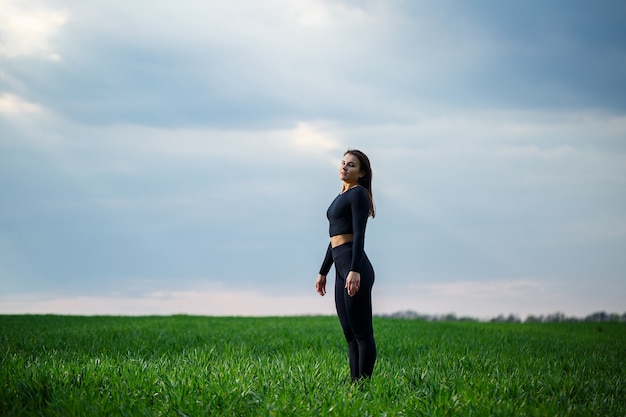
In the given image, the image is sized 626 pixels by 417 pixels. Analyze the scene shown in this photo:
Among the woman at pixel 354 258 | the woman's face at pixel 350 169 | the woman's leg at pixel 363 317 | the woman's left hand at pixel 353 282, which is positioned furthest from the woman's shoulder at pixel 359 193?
the woman's left hand at pixel 353 282

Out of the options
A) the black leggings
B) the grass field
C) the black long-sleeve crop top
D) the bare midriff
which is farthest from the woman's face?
the grass field

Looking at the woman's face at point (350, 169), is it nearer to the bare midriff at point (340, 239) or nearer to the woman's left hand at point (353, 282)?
the bare midriff at point (340, 239)

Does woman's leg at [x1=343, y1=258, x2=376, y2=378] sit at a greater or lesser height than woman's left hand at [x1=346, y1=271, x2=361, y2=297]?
lesser

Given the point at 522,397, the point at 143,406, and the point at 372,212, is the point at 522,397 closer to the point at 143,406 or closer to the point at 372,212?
the point at 372,212

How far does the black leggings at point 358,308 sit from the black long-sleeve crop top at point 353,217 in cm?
19

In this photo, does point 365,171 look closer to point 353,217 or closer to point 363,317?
point 353,217

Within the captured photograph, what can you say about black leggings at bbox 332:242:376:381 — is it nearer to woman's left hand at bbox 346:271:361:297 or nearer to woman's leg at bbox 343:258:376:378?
woman's leg at bbox 343:258:376:378

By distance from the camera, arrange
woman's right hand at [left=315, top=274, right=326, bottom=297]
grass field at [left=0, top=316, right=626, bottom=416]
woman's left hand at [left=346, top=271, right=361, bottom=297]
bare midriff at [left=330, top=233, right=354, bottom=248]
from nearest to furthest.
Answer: grass field at [left=0, top=316, right=626, bottom=416], woman's left hand at [left=346, top=271, right=361, bottom=297], bare midriff at [left=330, top=233, right=354, bottom=248], woman's right hand at [left=315, top=274, right=326, bottom=297]

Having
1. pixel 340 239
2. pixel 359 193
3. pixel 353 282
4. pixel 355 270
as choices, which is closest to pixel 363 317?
pixel 353 282

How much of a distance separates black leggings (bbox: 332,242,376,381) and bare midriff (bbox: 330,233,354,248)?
0.13 ft

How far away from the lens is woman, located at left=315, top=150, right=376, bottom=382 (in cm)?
712

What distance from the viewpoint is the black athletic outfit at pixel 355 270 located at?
715 cm

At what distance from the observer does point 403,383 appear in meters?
7.85

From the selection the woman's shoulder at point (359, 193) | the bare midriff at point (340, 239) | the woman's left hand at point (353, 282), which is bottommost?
the woman's left hand at point (353, 282)
